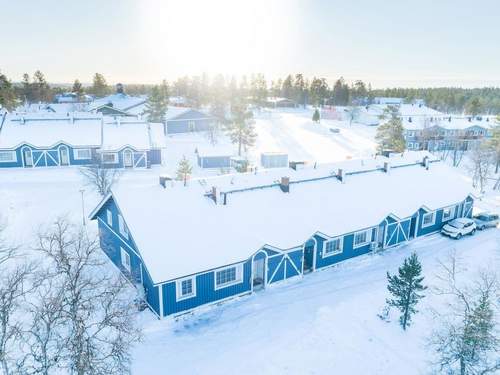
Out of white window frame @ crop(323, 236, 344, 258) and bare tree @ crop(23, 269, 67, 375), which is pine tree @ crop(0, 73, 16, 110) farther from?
white window frame @ crop(323, 236, 344, 258)

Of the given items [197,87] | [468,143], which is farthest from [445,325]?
[197,87]

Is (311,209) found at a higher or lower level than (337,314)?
higher

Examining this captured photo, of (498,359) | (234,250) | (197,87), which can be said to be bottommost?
(498,359)

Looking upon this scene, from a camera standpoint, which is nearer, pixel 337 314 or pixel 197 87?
pixel 337 314

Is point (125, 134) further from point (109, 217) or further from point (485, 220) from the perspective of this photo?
point (485, 220)

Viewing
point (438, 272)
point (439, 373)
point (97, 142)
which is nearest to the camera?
point (439, 373)

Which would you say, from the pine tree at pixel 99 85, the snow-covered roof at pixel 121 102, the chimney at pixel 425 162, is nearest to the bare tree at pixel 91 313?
the chimney at pixel 425 162

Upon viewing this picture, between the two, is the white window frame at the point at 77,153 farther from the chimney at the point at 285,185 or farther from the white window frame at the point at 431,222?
the white window frame at the point at 431,222

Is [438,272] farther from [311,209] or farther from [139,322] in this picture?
[139,322]
